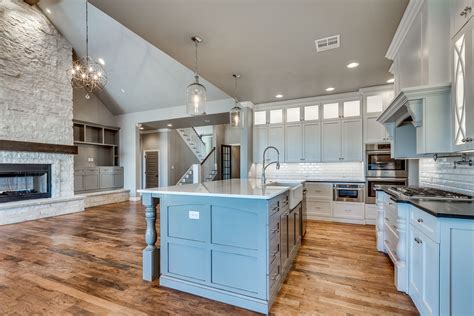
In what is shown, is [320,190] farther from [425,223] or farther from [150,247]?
[150,247]

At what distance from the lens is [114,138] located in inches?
336

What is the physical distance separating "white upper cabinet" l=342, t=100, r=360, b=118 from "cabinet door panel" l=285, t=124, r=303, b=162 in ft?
3.27

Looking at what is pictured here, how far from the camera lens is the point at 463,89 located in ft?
6.01

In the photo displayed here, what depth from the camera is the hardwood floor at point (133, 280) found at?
1.99m

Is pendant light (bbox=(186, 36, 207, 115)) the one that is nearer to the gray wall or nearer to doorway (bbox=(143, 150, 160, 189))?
the gray wall

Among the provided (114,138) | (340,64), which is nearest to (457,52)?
(340,64)

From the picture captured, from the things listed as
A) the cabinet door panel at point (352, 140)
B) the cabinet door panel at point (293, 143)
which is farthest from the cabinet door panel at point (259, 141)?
the cabinet door panel at point (352, 140)

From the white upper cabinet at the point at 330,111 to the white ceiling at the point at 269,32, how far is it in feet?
3.58

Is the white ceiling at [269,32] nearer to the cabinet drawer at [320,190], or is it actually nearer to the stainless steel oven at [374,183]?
the stainless steel oven at [374,183]

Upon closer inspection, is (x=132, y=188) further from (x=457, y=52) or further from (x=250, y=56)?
(x=457, y=52)

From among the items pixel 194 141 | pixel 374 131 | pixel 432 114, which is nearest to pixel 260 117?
pixel 374 131

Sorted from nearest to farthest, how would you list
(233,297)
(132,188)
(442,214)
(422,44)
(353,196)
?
(442,214) < (233,297) < (422,44) < (353,196) < (132,188)

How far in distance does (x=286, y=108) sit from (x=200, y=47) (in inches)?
122

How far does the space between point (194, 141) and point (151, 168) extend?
2.22 m
